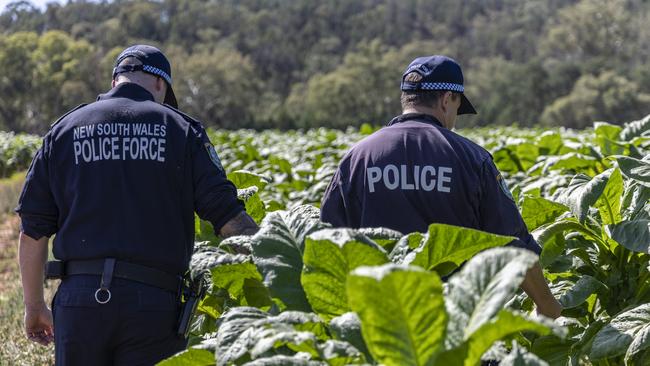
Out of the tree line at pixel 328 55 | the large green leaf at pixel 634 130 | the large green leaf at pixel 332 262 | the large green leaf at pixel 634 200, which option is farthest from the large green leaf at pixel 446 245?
the tree line at pixel 328 55

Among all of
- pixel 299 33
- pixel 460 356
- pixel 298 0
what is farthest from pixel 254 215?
pixel 298 0

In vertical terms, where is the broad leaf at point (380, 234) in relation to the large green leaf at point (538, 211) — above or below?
above

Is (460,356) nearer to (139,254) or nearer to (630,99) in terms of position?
(139,254)

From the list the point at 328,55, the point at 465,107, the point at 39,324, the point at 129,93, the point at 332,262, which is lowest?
the point at 328,55

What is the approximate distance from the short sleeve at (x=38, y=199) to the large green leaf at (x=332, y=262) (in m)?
1.61

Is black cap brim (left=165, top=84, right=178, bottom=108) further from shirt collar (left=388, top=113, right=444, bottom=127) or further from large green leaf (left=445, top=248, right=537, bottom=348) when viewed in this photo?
large green leaf (left=445, top=248, right=537, bottom=348)

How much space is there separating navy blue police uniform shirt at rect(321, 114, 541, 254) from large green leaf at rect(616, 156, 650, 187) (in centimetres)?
66

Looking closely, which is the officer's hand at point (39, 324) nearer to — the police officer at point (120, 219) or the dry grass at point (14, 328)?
the police officer at point (120, 219)

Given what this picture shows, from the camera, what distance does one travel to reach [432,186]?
10.6 feet

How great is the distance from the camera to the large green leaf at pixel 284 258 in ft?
7.51

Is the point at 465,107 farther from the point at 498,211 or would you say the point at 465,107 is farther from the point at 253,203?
the point at 253,203

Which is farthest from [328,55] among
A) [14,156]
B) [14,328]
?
[14,328]

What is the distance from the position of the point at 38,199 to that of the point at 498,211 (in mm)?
1771

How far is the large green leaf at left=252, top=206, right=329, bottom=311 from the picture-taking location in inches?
90.1
